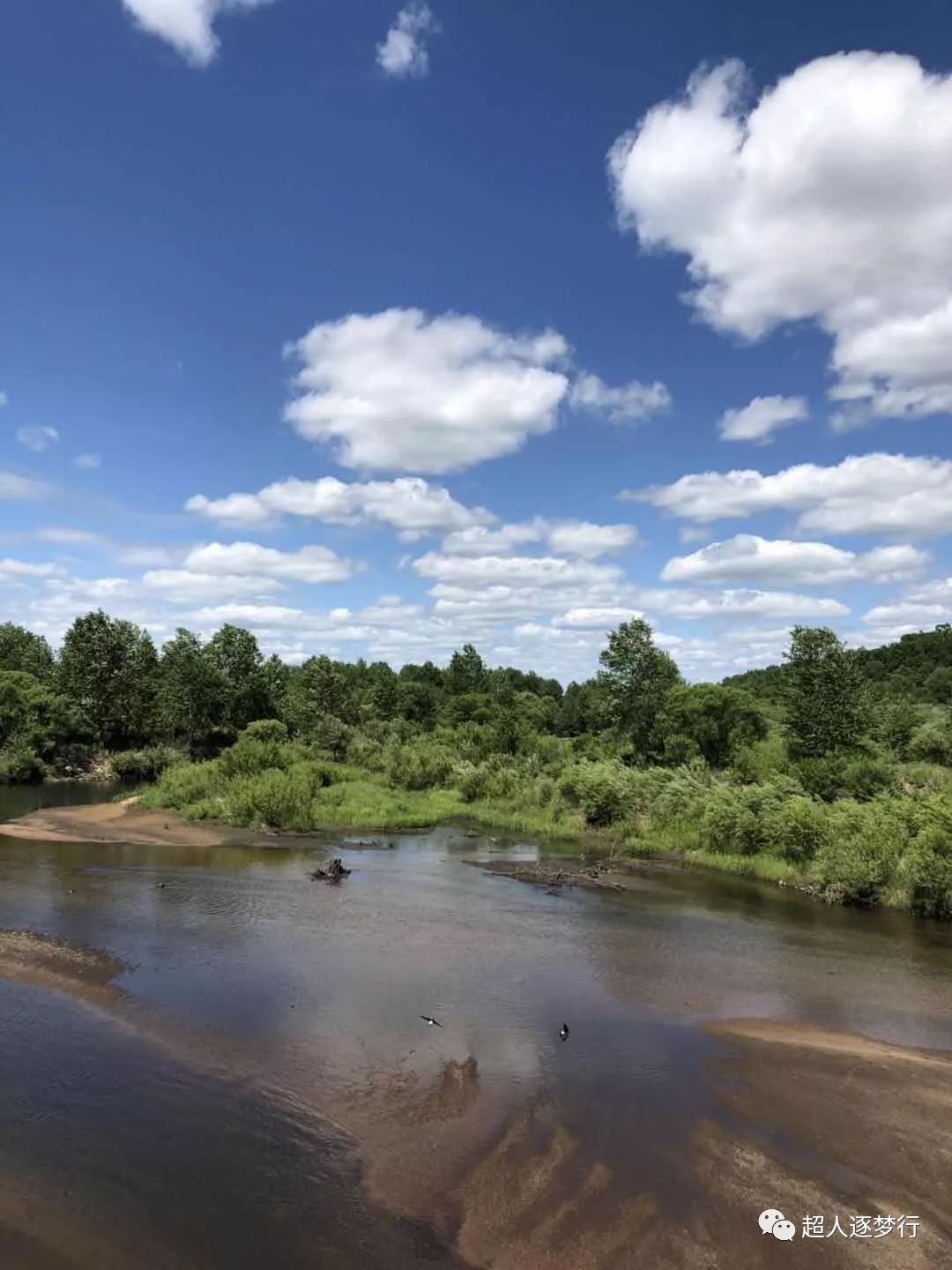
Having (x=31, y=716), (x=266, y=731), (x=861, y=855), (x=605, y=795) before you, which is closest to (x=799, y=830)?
(x=861, y=855)

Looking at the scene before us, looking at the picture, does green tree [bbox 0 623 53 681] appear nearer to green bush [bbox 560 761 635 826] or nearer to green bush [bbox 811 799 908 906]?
green bush [bbox 560 761 635 826]

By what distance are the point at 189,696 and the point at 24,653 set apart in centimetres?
3126

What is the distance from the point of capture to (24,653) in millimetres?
95188

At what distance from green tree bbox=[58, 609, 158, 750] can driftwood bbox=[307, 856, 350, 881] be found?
54.8 m

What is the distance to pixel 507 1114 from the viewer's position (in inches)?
498

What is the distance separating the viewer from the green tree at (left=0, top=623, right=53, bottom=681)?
8781 centimetres

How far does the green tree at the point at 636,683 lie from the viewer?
58.0 metres

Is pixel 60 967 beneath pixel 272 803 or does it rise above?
beneath

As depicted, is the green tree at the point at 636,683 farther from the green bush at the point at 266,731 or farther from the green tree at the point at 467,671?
the green tree at the point at 467,671

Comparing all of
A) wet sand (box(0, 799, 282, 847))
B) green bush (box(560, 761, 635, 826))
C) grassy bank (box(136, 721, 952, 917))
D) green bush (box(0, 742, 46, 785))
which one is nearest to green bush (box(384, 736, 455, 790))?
grassy bank (box(136, 721, 952, 917))

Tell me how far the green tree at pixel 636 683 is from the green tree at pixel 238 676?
40.8 m

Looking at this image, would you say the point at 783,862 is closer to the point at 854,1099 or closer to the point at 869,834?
the point at 869,834

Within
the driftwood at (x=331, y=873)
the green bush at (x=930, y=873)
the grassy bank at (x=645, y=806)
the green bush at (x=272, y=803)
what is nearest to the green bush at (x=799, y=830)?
the grassy bank at (x=645, y=806)

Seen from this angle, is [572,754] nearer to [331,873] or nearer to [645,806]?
[645,806]
